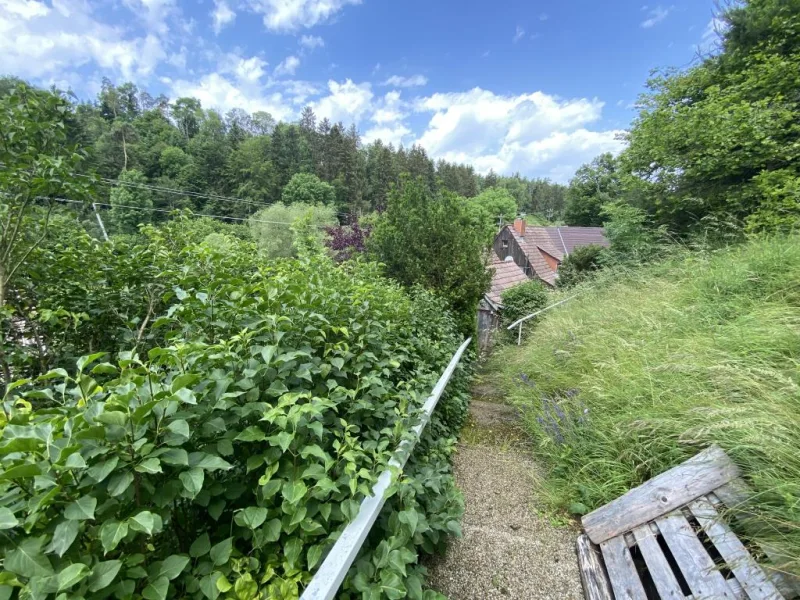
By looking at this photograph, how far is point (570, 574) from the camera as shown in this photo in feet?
5.36

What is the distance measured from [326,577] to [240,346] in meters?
0.76

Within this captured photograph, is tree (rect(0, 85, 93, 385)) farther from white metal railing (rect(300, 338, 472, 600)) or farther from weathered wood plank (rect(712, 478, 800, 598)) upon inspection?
weathered wood plank (rect(712, 478, 800, 598))

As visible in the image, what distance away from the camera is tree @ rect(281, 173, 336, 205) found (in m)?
36.3

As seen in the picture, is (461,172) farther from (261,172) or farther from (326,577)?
(326,577)

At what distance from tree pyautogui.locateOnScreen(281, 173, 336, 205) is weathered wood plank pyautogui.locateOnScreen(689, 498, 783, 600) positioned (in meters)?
37.5

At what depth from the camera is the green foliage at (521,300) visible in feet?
30.8

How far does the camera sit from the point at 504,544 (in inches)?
70.4

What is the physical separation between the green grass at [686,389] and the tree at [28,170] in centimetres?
331

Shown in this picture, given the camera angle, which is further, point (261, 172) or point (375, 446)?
point (261, 172)

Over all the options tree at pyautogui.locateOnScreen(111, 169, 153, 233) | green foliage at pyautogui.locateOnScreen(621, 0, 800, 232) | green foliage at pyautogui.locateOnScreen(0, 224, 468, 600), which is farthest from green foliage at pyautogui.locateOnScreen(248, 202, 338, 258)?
green foliage at pyautogui.locateOnScreen(0, 224, 468, 600)

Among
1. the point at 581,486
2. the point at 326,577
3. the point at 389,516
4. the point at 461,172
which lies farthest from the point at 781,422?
the point at 461,172

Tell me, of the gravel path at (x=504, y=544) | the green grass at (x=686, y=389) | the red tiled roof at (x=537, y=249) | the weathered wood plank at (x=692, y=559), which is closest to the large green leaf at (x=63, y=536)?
the gravel path at (x=504, y=544)

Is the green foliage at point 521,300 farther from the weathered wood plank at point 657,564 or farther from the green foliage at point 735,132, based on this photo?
the weathered wood plank at point 657,564

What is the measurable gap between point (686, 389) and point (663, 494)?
795 mm
